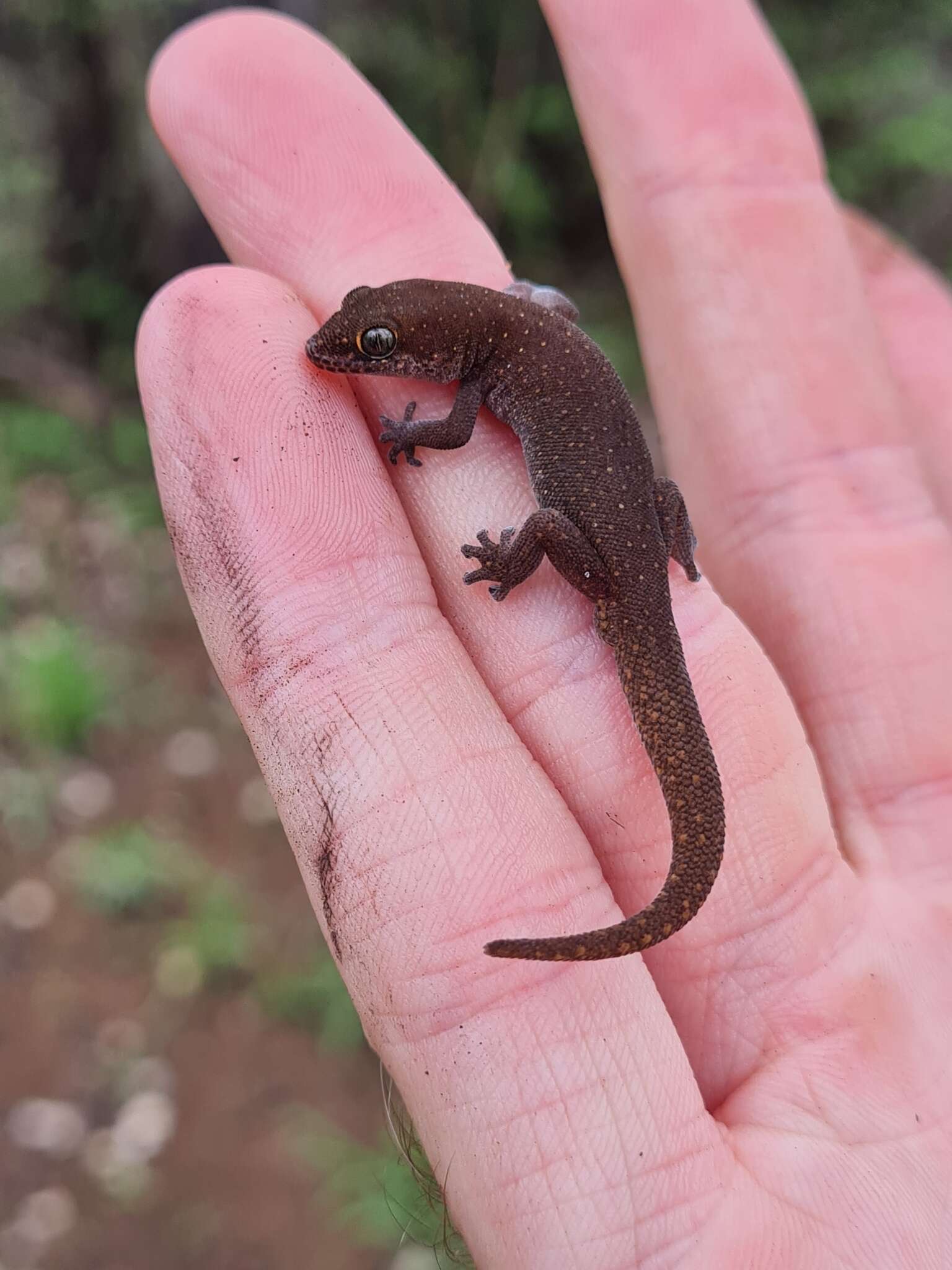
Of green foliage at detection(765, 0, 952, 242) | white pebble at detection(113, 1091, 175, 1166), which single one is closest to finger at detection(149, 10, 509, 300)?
white pebble at detection(113, 1091, 175, 1166)

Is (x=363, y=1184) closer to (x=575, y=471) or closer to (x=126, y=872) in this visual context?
(x=126, y=872)

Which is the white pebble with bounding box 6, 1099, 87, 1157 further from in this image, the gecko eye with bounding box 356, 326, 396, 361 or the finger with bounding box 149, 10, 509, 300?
the finger with bounding box 149, 10, 509, 300

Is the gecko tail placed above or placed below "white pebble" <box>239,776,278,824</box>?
above

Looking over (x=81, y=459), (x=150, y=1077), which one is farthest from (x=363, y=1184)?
(x=81, y=459)

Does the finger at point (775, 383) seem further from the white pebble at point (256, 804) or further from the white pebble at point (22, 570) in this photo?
the white pebble at point (22, 570)

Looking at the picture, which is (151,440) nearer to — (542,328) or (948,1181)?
(542,328)

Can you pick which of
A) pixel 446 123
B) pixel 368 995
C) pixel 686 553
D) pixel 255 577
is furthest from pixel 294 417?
pixel 446 123

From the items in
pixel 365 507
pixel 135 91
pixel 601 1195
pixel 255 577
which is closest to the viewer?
pixel 601 1195
